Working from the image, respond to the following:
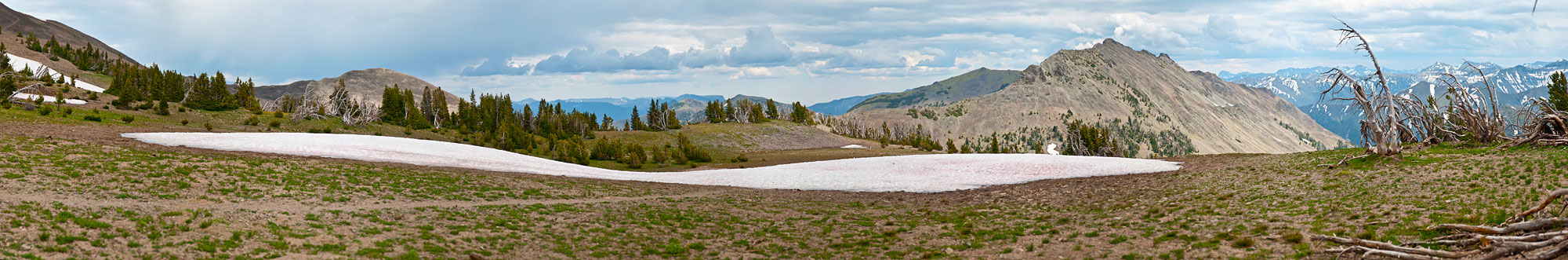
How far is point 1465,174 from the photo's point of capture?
2648cm

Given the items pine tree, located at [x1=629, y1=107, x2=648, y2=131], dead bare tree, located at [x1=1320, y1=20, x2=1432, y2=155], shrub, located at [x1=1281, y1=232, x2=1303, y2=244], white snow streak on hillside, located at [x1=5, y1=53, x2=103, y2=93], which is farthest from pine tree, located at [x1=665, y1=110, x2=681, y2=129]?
shrub, located at [x1=1281, y1=232, x2=1303, y2=244]

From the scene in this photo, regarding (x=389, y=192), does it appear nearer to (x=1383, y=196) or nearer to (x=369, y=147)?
(x=369, y=147)

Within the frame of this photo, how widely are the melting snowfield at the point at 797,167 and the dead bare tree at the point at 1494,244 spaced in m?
24.3

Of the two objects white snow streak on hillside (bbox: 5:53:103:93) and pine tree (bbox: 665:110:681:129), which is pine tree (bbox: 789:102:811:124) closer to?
pine tree (bbox: 665:110:681:129)

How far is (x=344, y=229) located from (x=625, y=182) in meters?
21.9

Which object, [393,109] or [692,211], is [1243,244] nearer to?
[692,211]

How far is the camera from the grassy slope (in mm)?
18812

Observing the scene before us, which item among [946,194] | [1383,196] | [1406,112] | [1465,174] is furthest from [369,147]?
[1406,112]

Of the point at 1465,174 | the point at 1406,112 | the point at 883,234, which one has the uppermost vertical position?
the point at 1406,112

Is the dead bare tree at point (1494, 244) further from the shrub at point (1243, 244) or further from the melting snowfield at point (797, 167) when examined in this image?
the melting snowfield at point (797, 167)

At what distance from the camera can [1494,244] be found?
529 inches

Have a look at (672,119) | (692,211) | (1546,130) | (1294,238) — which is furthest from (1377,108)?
(672,119)

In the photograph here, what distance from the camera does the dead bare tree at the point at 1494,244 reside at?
41.9 feet

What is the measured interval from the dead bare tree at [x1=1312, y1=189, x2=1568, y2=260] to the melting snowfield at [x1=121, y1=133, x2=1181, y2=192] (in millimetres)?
24321
